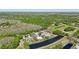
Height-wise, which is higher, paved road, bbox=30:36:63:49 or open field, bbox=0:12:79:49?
open field, bbox=0:12:79:49

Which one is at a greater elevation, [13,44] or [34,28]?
[34,28]

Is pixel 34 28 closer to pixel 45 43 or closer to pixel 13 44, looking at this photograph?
pixel 45 43

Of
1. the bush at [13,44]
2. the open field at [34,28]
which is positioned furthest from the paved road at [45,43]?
the bush at [13,44]

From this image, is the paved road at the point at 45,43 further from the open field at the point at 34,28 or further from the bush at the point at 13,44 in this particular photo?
the bush at the point at 13,44

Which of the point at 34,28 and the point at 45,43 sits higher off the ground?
the point at 34,28

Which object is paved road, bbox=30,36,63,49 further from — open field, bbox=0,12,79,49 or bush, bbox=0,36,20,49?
bush, bbox=0,36,20,49

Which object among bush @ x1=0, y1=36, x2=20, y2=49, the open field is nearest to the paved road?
the open field

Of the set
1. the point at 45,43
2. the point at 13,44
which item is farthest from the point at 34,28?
the point at 13,44

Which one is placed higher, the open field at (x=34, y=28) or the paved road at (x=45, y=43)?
the open field at (x=34, y=28)

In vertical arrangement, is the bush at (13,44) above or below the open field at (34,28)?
below
